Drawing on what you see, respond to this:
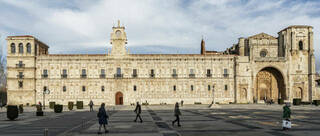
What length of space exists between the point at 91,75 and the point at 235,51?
3885 cm

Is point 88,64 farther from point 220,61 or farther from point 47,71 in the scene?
point 220,61

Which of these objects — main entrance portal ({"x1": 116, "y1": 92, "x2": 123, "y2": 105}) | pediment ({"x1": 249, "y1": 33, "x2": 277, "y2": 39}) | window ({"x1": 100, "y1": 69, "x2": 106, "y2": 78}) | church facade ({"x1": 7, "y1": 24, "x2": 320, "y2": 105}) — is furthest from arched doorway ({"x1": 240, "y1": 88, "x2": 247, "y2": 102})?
window ({"x1": 100, "y1": 69, "x2": 106, "y2": 78})

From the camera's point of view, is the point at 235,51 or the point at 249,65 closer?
the point at 249,65

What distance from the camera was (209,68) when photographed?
59656mm

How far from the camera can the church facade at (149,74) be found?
56562 mm

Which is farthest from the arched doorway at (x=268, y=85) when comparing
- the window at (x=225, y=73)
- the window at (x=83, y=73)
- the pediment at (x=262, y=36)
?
the window at (x=83, y=73)

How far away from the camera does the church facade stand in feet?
186

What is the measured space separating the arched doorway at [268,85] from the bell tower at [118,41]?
33.1 m

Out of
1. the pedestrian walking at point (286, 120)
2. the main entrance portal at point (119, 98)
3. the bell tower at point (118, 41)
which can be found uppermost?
the bell tower at point (118, 41)

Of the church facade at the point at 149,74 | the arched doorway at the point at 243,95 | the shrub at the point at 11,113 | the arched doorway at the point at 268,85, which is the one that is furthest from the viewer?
the arched doorway at the point at 268,85

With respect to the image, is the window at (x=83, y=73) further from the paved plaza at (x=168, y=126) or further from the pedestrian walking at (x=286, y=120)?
the pedestrian walking at (x=286, y=120)

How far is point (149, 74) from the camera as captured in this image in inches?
2312


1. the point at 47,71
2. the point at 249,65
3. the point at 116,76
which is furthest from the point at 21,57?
the point at 249,65

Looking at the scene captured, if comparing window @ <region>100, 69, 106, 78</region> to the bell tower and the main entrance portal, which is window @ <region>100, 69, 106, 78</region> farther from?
the main entrance portal
